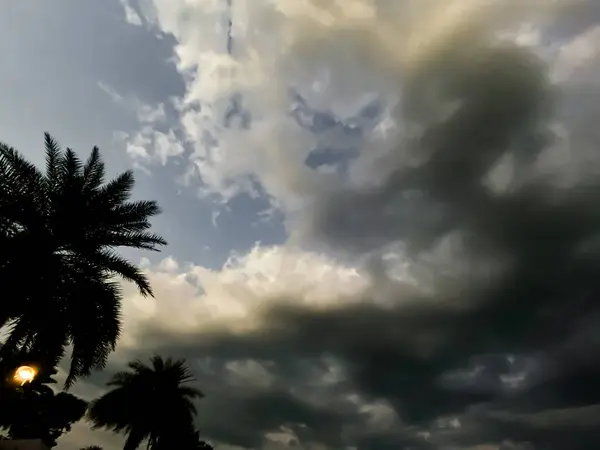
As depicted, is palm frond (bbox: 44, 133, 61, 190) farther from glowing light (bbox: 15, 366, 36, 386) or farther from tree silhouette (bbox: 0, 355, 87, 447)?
tree silhouette (bbox: 0, 355, 87, 447)

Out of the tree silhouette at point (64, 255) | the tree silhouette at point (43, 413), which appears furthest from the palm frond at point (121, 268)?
the tree silhouette at point (43, 413)

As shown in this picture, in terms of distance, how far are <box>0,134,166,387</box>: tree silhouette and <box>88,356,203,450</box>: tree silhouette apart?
22.9 metres

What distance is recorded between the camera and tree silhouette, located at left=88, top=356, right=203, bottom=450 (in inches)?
1549

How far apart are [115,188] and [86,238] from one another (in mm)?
2461

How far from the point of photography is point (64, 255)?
64.6 feet

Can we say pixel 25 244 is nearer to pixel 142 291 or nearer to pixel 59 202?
pixel 59 202

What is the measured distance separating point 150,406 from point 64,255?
84.7 ft

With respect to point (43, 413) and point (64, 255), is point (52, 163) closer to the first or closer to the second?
point (64, 255)

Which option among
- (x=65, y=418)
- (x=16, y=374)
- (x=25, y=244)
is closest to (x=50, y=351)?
(x=25, y=244)

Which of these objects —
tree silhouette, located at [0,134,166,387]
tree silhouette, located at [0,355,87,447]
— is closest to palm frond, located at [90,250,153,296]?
tree silhouette, located at [0,134,166,387]

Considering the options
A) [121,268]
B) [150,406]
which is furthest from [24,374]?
[150,406]

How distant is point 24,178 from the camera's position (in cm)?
1888

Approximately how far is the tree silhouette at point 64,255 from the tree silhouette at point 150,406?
22.9m

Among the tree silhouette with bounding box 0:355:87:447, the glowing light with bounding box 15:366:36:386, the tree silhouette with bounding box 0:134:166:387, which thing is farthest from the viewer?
the tree silhouette with bounding box 0:355:87:447
